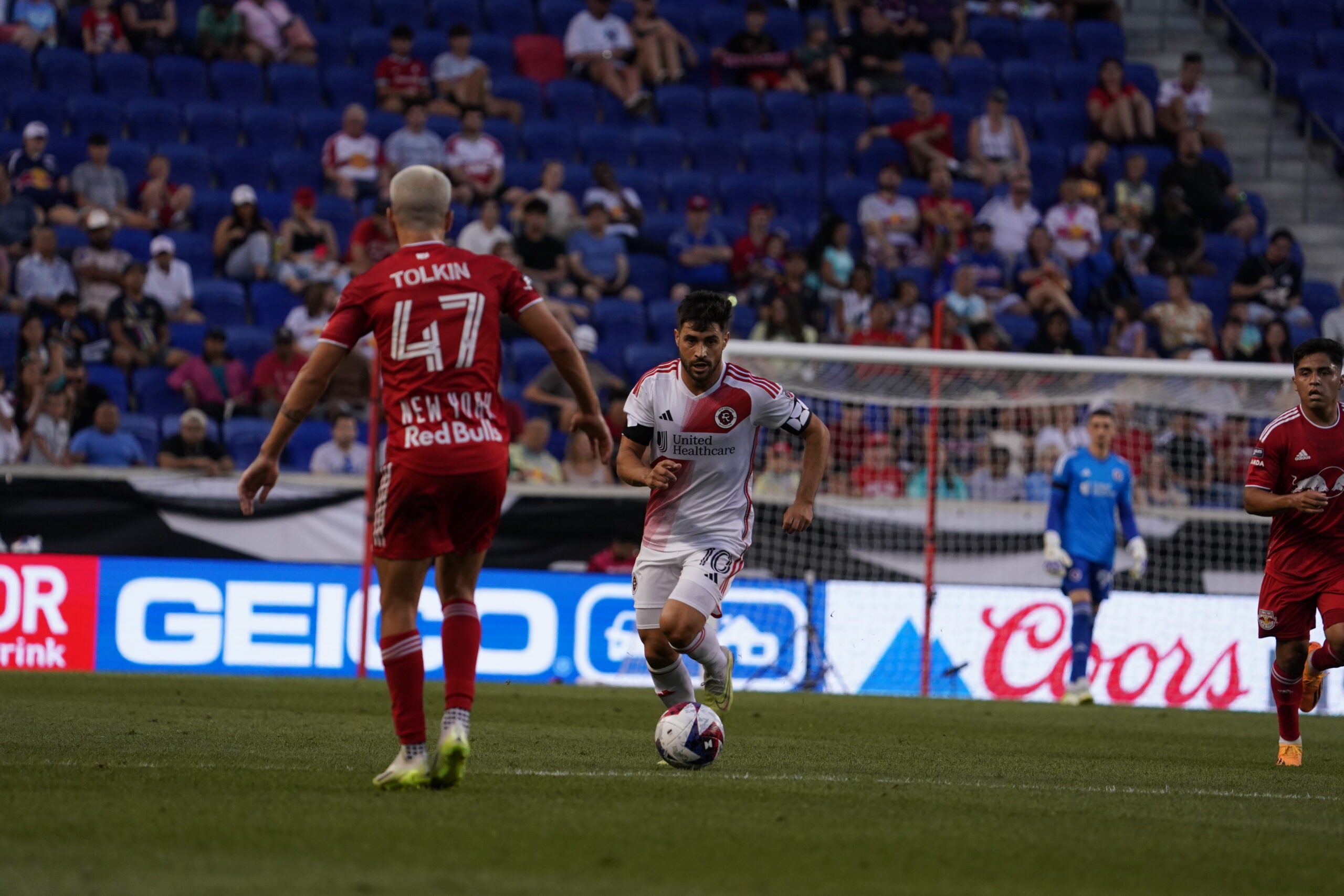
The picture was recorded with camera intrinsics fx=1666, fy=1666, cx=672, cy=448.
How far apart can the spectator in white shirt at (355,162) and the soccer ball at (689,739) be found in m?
12.4

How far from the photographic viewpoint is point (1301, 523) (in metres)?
8.19

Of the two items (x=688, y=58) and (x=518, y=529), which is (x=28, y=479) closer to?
(x=518, y=529)

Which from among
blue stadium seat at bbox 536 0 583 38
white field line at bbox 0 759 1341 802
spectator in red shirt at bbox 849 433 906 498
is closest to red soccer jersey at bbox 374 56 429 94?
blue stadium seat at bbox 536 0 583 38

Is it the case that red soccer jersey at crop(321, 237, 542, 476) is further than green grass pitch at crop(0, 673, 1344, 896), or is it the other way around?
red soccer jersey at crop(321, 237, 542, 476)

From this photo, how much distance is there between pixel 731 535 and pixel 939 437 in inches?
326

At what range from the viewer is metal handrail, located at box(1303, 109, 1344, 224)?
2194 centimetres

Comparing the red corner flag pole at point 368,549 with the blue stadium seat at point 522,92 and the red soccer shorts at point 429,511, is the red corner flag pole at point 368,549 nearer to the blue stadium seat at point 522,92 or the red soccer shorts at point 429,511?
the blue stadium seat at point 522,92

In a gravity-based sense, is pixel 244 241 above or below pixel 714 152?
below

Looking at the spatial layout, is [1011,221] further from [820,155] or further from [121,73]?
[121,73]

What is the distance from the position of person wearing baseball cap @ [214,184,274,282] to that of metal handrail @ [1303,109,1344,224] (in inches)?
525

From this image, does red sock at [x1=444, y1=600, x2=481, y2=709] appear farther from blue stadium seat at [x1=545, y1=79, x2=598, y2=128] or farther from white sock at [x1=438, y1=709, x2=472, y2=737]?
blue stadium seat at [x1=545, y1=79, x2=598, y2=128]

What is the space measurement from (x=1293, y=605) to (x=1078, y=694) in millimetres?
5282

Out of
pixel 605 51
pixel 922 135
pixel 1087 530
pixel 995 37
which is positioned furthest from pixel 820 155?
pixel 1087 530

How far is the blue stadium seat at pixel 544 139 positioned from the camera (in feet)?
64.3
